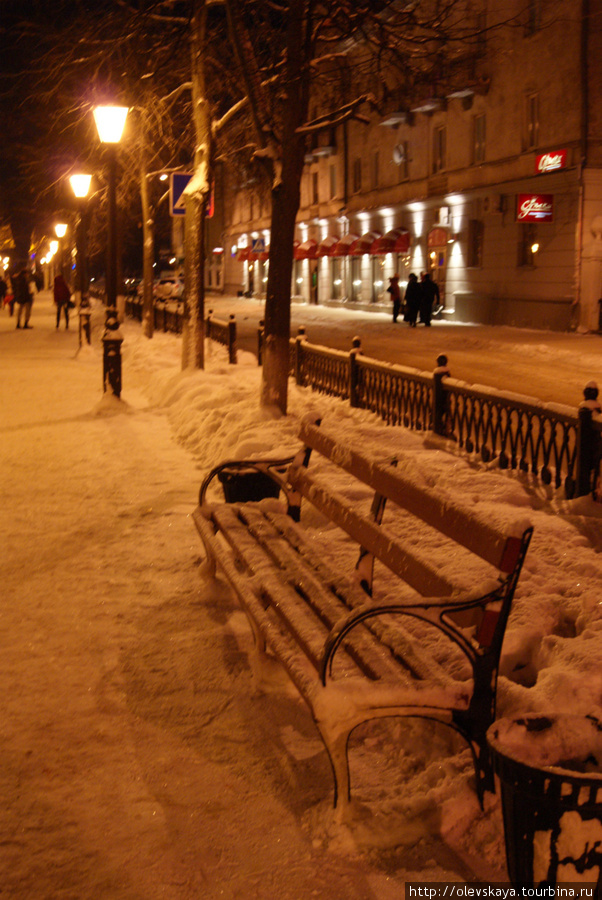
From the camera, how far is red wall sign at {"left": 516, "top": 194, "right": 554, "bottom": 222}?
27344 millimetres

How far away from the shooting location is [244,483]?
6.55 m

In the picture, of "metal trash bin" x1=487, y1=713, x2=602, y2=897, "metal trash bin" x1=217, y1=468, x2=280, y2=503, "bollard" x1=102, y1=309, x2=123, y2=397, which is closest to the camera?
"metal trash bin" x1=487, y1=713, x2=602, y2=897

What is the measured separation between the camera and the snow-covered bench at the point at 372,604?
3137 mm

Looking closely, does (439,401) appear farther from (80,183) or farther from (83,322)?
(83,322)

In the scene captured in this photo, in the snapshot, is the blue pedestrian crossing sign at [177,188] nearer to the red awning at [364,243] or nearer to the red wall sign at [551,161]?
the red wall sign at [551,161]

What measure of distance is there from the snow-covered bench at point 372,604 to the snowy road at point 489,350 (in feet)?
30.6

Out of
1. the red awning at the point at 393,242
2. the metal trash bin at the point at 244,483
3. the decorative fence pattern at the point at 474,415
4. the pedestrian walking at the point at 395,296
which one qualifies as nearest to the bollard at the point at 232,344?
the decorative fence pattern at the point at 474,415

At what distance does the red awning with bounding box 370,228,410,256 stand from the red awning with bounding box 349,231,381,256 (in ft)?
3.98

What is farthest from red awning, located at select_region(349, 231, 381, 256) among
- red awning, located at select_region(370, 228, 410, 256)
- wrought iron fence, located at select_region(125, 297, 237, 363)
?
wrought iron fence, located at select_region(125, 297, 237, 363)

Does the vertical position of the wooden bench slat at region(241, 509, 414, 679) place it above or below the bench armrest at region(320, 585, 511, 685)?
below

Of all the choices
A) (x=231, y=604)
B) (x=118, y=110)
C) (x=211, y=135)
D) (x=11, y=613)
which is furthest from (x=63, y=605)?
(x=211, y=135)

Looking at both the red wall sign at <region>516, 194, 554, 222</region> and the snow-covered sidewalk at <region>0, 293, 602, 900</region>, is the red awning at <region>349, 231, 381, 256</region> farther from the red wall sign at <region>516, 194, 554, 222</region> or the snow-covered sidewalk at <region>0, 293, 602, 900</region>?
the snow-covered sidewalk at <region>0, 293, 602, 900</region>

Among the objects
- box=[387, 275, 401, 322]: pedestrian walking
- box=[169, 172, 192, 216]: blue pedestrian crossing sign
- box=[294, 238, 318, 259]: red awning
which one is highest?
box=[294, 238, 318, 259]: red awning

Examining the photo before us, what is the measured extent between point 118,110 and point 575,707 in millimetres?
11339
